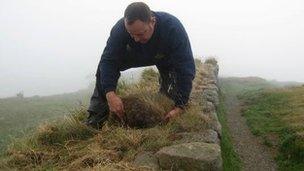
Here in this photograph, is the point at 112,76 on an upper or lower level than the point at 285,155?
upper

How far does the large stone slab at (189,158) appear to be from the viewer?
17.1 feet

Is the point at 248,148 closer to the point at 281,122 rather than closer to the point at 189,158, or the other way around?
the point at 281,122

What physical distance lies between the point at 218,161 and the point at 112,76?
234 cm

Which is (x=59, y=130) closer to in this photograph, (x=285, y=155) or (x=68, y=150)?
(x=68, y=150)

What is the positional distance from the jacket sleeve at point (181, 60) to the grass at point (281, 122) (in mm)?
2252

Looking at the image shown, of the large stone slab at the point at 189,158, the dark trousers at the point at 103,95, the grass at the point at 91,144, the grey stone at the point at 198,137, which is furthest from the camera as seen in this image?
the dark trousers at the point at 103,95

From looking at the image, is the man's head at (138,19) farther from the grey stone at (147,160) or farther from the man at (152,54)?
the grey stone at (147,160)

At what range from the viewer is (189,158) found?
5227mm

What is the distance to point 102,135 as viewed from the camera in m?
6.64

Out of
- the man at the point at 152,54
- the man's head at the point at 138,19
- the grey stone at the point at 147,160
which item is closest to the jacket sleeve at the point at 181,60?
the man at the point at 152,54

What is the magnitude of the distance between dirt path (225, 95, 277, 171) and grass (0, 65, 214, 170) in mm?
1526

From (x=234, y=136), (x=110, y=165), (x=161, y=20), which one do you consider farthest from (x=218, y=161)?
(x=234, y=136)

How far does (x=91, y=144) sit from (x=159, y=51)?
69.8 inches

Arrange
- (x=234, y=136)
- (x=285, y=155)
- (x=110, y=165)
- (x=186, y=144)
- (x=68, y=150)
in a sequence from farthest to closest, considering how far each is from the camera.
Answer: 1. (x=234, y=136)
2. (x=285, y=155)
3. (x=68, y=150)
4. (x=186, y=144)
5. (x=110, y=165)
